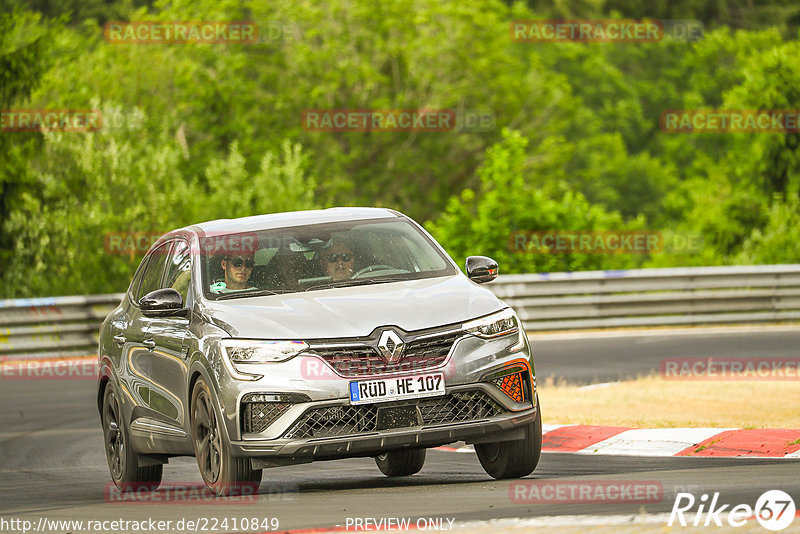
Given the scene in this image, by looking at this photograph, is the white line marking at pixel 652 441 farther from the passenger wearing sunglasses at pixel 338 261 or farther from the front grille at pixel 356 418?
the front grille at pixel 356 418

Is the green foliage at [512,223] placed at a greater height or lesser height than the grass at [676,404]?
lesser

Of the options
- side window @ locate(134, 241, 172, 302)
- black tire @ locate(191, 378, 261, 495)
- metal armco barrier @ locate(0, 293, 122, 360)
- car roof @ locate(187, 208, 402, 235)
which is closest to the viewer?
black tire @ locate(191, 378, 261, 495)

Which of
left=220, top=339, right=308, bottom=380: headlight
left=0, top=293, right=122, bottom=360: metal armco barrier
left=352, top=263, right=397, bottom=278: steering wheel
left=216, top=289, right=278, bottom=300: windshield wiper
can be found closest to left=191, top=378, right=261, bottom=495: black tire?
left=220, top=339, right=308, bottom=380: headlight

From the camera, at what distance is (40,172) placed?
95.8 ft

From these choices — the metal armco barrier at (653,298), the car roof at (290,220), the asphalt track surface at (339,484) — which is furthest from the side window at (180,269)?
the metal armco barrier at (653,298)

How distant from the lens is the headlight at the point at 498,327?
812 centimetres

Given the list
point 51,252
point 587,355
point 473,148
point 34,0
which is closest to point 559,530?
point 587,355

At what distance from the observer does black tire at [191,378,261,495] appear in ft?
26.5

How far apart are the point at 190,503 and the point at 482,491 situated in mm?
1671

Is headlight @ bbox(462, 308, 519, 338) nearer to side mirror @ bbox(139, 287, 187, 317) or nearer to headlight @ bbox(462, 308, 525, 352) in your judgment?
headlight @ bbox(462, 308, 525, 352)

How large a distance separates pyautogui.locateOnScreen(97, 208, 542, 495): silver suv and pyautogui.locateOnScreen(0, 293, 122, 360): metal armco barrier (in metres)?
12.1

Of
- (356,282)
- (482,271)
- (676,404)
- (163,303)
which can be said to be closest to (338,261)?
(356,282)

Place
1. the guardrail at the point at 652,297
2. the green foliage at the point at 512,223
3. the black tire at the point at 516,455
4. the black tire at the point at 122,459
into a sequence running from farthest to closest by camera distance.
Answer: the green foliage at the point at 512,223 < the guardrail at the point at 652,297 < the black tire at the point at 122,459 < the black tire at the point at 516,455

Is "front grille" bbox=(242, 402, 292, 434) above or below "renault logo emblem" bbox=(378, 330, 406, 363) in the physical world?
below
